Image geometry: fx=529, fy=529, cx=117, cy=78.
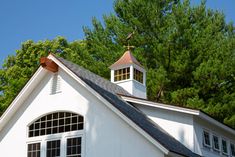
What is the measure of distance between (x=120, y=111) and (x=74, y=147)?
9.11 ft

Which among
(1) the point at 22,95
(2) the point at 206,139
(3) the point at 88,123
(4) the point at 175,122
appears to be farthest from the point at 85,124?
(2) the point at 206,139

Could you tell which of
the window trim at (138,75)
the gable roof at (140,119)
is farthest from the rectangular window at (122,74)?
the gable roof at (140,119)

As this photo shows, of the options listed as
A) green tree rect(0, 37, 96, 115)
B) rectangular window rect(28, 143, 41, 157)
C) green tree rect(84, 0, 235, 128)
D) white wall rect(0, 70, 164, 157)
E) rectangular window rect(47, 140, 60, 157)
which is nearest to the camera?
white wall rect(0, 70, 164, 157)

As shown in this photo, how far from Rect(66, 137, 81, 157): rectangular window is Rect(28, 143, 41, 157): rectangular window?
1571mm

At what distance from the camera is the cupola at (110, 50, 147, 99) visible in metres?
28.0

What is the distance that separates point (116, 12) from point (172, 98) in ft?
31.4

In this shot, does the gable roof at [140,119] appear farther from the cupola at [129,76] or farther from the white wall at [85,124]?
the cupola at [129,76]

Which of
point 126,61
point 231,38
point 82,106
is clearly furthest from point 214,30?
point 82,106

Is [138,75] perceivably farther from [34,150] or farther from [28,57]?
[28,57]

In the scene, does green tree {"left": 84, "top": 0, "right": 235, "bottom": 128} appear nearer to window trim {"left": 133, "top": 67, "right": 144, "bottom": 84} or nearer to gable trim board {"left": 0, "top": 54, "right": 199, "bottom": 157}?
window trim {"left": 133, "top": 67, "right": 144, "bottom": 84}

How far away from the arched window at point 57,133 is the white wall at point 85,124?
258 mm

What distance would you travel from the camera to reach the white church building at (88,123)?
20.0 m

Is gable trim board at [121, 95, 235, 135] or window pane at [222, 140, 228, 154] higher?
gable trim board at [121, 95, 235, 135]

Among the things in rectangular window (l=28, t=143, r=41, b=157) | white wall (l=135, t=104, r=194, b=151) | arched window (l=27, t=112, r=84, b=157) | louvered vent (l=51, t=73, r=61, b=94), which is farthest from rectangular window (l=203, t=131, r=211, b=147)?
rectangular window (l=28, t=143, r=41, b=157)
